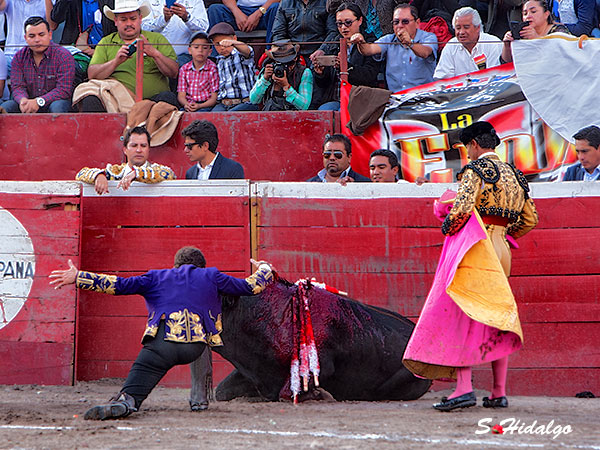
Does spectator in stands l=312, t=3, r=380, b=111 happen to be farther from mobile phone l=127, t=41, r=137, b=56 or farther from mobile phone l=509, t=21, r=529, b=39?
mobile phone l=127, t=41, r=137, b=56

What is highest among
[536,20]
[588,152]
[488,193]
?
[536,20]

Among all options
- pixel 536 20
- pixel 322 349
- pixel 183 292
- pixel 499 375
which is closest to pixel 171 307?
pixel 183 292

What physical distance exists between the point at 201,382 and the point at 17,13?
5.76 meters

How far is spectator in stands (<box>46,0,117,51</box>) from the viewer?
946 centimetres

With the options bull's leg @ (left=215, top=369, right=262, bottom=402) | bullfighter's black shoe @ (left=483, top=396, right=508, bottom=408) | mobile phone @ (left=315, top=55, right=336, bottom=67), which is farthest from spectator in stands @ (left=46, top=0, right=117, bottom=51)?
bullfighter's black shoe @ (left=483, top=396, right=508, bottom=408)

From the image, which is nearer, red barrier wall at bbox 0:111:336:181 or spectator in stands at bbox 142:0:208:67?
red barrier wall at bbox 0:111:336:181

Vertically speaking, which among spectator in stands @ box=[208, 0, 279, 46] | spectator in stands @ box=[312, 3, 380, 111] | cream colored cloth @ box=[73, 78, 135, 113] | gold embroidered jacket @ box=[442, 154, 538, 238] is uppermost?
spectator in stands @ box=[208, 0, 279, 46]

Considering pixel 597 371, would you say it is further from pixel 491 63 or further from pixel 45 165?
pixel 45 165

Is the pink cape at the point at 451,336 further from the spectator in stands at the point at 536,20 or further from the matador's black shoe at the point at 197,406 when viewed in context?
the spectator in stands at the point at 536,20

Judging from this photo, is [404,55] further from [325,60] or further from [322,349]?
[322,349]

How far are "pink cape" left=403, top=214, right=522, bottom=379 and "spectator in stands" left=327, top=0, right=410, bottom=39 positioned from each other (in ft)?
12.9

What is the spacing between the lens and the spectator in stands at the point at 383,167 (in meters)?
6.77

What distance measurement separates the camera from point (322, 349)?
18.2 ft

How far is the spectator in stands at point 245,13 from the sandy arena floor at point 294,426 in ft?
15.7
